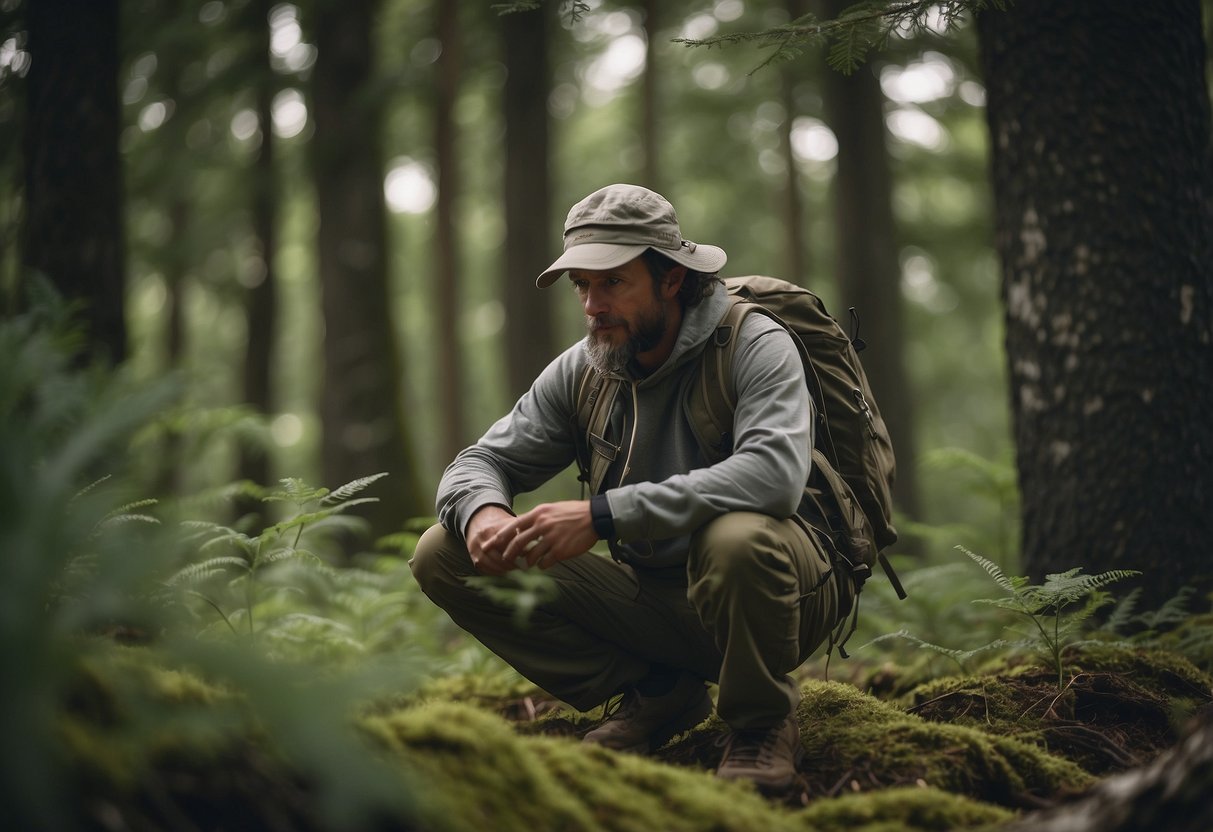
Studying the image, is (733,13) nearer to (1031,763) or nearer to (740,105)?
(740,105)

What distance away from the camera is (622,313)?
11.6 ft

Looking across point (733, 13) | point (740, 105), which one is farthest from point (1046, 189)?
point (740, 105)

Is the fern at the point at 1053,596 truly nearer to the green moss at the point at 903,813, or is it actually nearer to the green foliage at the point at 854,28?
the green moss at the point at 903,813

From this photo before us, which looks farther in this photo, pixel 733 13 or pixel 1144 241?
pixel 733 13

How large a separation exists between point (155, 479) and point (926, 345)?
14.9m

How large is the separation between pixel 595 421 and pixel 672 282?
64 cm

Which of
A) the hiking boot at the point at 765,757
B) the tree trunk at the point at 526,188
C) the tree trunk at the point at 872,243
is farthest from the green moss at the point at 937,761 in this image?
the tree trunk at the point at 526,188

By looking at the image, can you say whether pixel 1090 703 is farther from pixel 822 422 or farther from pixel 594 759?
pixel 594 759

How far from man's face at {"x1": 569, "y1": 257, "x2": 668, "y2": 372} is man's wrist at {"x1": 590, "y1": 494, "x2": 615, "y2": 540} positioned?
0.67 m

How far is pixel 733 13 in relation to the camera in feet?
41.2

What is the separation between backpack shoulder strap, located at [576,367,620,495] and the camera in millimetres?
3609

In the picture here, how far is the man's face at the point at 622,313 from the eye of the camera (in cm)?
354

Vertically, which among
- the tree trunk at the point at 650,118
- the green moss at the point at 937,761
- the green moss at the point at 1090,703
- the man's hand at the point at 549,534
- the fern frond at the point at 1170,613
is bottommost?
the green moss at the point at 1090,703

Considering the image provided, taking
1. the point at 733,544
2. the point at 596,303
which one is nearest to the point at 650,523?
the point at 733,544
